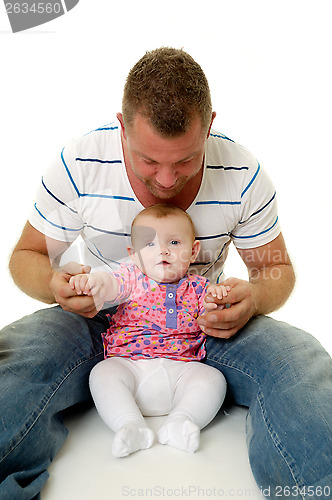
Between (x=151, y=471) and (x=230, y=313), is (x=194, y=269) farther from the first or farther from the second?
(x=151, y=471)

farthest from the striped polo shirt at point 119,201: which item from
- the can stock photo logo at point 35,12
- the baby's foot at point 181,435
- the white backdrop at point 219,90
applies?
the can stock photo logo at point 35,12

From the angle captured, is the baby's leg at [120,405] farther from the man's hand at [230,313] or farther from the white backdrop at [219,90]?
the white backdrop at [219,90]

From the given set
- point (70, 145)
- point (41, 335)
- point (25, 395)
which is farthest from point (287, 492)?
point (70, 145)

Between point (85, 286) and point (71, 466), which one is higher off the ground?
point (85, 286)

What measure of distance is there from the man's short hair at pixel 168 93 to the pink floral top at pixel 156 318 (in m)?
0.40

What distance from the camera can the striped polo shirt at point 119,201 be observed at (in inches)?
66.5

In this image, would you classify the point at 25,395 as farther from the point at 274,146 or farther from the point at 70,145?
the point at 274,146

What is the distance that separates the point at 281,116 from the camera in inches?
106

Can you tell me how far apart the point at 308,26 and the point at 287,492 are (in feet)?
6.45

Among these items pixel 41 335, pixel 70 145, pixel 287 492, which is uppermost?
pixel 70 145

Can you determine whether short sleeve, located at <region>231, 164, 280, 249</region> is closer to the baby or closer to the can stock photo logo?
the baby

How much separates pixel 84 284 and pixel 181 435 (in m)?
0.41

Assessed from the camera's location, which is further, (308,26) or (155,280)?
(308,26)

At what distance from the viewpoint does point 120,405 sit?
144 centimetres
